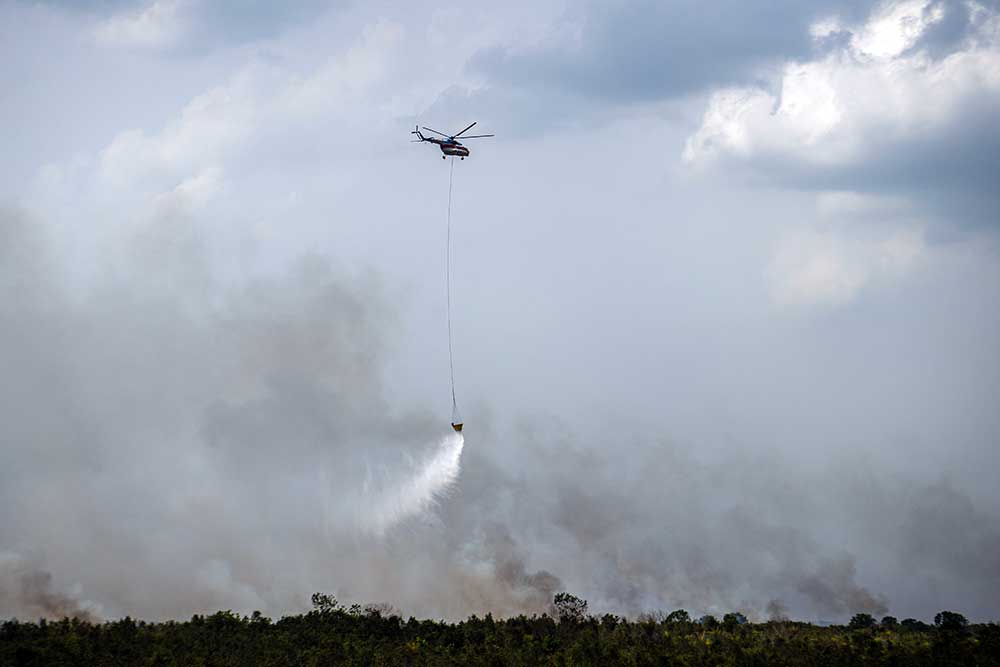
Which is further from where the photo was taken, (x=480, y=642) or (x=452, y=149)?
(x=452, y=149)

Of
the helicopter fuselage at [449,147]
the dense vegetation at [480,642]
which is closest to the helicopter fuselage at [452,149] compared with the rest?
the helicopter fuselage at [449,147]

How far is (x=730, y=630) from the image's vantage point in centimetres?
8831

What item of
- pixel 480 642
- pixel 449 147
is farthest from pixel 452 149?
pixel 480 642

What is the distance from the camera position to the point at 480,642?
91.3 meters

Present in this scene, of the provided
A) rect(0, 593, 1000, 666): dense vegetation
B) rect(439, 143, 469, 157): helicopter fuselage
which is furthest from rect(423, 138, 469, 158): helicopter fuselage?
rect(0, 593, 1000, 666): dense vegetation

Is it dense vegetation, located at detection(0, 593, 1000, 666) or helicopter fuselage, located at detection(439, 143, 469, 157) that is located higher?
Result: helicopter fuselage, located at detection(439, 143, 469, 157)

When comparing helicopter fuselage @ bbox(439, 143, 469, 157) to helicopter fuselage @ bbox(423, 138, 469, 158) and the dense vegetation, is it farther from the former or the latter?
the dense vegetation

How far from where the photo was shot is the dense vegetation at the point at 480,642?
7256 centimetres

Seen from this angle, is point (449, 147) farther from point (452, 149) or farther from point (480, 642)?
point (480, 642)

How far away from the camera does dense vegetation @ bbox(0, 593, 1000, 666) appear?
72562 millimetres

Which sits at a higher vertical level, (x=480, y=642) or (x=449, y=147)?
(x=449, y=147)

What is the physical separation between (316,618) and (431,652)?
19915 millimetres

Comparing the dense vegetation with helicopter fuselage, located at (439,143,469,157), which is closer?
the dense vegetation

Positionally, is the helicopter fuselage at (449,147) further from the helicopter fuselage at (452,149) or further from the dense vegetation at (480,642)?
the dense vegetation at (480,642)
